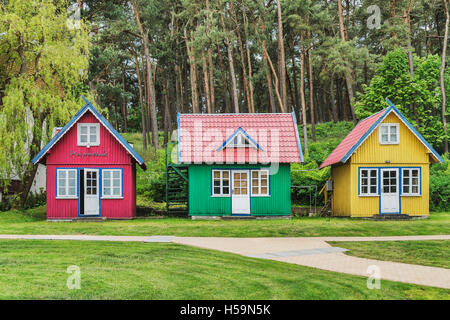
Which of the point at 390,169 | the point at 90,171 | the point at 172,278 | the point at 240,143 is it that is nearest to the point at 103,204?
the point at 90,171

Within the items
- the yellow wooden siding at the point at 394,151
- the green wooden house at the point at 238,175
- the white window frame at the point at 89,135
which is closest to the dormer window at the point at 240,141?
the green wooden house at the point at 238,175

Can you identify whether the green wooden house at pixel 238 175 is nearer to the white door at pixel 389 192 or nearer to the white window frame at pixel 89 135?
the white window frame at pixel 89 135

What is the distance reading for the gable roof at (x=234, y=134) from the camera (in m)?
22.9

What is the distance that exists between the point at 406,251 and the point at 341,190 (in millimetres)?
10924

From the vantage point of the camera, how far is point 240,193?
23.0 m

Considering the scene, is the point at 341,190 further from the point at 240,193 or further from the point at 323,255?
the point at 323,255

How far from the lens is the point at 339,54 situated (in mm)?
31750

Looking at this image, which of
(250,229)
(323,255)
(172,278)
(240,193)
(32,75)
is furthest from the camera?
(32,75)

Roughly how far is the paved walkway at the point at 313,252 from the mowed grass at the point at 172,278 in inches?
32.4

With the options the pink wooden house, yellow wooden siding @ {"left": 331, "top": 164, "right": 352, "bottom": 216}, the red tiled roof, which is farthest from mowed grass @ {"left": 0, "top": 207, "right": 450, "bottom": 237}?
the red tiled roof

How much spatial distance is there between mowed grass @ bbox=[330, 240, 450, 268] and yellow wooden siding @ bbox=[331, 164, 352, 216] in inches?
315

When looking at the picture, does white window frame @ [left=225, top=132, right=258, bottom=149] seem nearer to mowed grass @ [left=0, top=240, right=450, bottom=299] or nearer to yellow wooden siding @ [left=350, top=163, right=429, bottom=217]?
yellow wooden siding @ [left=350, top=163, right=429, bottom=217]
